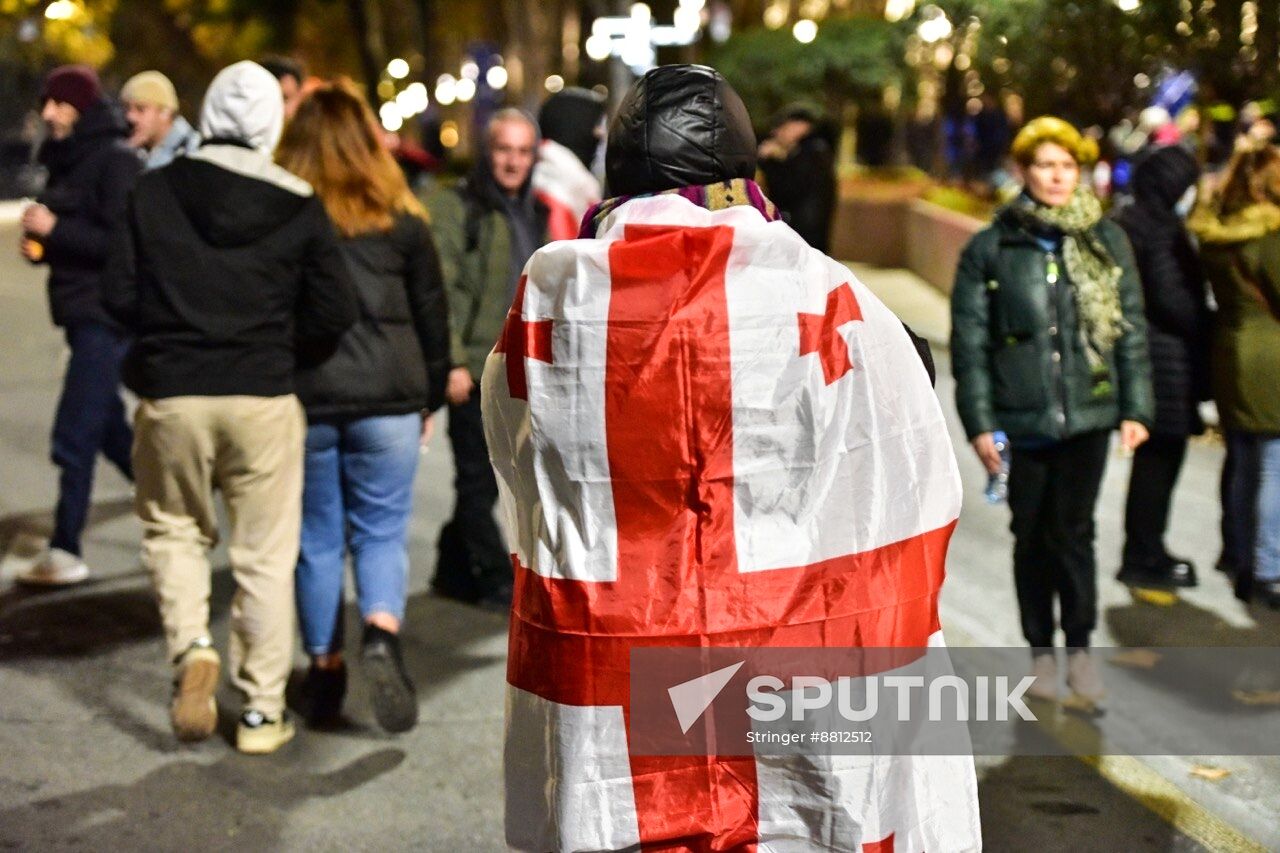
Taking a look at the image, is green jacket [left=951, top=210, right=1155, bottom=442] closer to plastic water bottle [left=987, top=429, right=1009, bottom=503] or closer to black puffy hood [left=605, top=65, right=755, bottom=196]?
plastic water bottle [left=987, top=429, right=1009, bottom=503]

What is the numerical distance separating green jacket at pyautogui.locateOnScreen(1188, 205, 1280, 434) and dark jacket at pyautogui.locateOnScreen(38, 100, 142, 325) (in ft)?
14.0

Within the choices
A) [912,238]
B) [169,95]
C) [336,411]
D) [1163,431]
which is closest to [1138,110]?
[912,238]

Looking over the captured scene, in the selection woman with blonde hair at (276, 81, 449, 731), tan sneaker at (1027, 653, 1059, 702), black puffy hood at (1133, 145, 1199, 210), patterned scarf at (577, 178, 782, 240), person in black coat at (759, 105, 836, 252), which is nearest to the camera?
patterned scarf at (577, 178, 782, 240)

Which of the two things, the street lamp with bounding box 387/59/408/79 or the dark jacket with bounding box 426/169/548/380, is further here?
the street lamp with bounding box 387/59/408/79

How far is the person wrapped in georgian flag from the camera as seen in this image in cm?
263

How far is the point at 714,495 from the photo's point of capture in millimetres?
2639

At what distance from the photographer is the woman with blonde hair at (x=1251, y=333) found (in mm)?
6262

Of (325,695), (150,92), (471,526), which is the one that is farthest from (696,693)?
(150,92)

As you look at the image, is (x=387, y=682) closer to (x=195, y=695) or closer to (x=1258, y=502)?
(x=195, y=695)

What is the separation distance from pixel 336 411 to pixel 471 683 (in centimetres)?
123

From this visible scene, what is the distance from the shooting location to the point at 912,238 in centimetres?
2102


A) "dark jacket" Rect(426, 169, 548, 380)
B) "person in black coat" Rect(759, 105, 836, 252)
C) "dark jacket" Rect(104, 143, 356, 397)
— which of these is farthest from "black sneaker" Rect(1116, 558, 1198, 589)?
"person in black coat" Rect(759, 105, 836, 252)

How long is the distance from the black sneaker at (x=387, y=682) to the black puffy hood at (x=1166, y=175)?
11.2 ft

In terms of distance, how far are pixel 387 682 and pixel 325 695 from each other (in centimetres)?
41
